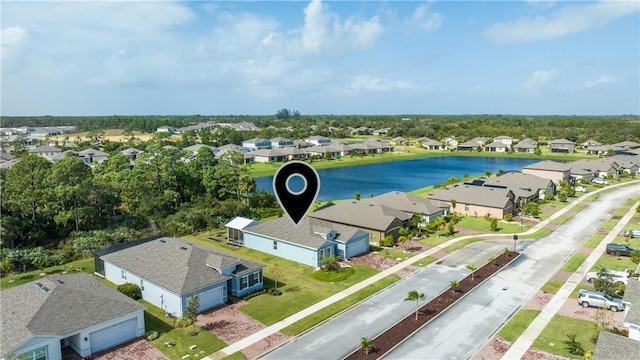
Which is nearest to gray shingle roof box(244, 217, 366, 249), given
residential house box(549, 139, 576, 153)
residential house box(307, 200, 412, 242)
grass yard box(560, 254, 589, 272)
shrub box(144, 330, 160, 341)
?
residential house box(307, 200, 412, 242)

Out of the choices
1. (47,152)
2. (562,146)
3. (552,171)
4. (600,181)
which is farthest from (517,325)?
(562,146)

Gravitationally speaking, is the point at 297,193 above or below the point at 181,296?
above

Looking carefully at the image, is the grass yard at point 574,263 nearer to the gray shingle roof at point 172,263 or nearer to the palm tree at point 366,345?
the palm tree at point 366,345

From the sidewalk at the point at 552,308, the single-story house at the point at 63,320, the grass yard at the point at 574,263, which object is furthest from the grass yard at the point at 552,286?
the single-story house at the point at 63,320

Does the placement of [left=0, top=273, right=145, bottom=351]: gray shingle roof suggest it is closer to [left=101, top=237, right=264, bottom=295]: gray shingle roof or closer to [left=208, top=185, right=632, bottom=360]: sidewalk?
[left=101, top=237, right=264, bottom=295]: gray shingle roof

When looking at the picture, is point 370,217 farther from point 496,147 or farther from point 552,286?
point 496,147

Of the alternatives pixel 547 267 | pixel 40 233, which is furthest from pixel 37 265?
pixel 547 267

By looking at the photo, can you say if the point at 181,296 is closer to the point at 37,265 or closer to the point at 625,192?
the point at 37,265
